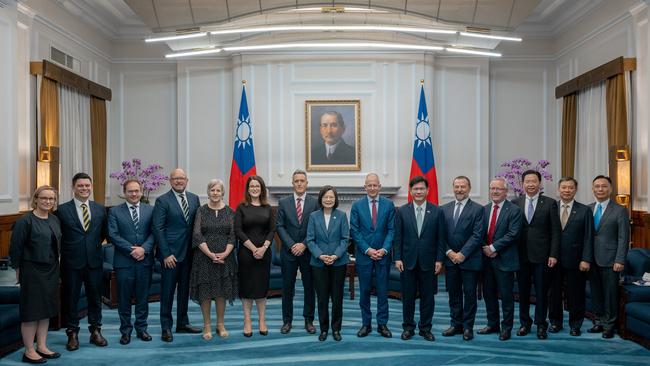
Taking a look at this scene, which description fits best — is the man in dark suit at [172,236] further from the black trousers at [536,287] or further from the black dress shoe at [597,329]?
the black dress shoe at [597,329]

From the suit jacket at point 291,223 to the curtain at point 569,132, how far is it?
525 centimetres

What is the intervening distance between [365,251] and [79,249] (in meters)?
2.42

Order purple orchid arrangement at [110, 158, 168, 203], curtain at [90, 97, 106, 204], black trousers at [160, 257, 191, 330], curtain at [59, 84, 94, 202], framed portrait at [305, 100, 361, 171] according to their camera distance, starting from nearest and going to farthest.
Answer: black trousers at [160, 257, 191, 330]
curtain at [59, 84, 94, 202]
curtain at [90, 97, 106, 204]
purple orchid arrangement at [110, 158, 168, 203]
framed portrait at [305, 100, 361, 171]

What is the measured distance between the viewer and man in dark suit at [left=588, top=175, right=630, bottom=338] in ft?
17.4

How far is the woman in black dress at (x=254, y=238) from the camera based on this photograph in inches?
208

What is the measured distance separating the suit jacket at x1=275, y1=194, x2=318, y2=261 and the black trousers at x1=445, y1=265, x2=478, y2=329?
1347mm

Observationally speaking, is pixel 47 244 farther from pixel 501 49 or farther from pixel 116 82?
pixel 501 49

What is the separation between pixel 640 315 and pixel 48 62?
7255 mm

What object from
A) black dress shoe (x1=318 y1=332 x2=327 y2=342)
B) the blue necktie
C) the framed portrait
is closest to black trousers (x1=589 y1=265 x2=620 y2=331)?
the blue necktie

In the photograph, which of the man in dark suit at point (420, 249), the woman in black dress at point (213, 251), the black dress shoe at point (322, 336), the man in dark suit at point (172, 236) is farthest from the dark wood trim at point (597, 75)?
the man in dark suit at point (172, 236)

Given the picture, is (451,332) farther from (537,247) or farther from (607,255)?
(607,255)

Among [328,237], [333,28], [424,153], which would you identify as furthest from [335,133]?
[328,237]

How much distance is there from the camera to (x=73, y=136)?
28.1 feet

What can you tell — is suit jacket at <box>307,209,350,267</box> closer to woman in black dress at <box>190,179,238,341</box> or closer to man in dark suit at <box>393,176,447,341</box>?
man in dark suit at <box>393,176,447,341</box>
